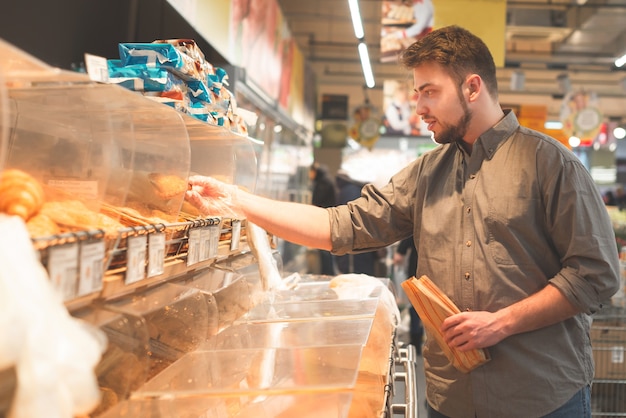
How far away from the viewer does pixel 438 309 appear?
202 cm

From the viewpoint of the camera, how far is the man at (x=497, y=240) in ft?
6.41

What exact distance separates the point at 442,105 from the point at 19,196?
1.44 metres

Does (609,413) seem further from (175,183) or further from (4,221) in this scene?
(4,221)

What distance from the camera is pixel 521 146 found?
212cm

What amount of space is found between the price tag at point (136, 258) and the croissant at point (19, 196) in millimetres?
178

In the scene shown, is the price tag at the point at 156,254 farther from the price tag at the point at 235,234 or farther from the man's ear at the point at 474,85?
the man's ear at the point at 474,85

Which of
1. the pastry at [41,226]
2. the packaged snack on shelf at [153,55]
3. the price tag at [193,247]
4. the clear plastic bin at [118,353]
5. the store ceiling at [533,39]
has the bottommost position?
the clear plastic bin at [118,353]

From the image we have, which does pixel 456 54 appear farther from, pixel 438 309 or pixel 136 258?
pixel 136 258

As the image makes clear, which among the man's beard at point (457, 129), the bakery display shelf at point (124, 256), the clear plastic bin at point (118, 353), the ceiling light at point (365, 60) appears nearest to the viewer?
the bakery display shelf at point (124, 256)

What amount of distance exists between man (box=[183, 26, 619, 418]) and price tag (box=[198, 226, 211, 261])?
23 cm

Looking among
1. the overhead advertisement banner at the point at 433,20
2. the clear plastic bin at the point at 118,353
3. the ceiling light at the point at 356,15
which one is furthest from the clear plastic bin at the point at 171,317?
the overhead advertisement banner at the point at 433,20

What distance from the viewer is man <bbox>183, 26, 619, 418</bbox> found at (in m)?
1.95

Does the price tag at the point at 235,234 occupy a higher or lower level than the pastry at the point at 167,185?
lower

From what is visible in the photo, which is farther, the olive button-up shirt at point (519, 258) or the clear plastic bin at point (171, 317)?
the olive button-up shirt at point (519, 258)
